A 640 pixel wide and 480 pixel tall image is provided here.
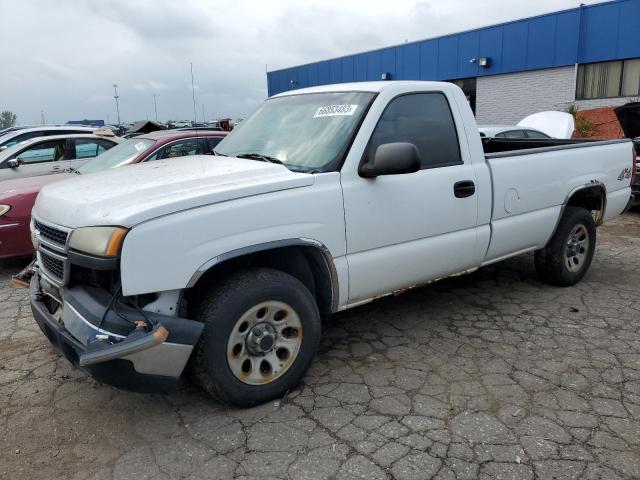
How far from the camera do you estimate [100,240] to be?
2.57m

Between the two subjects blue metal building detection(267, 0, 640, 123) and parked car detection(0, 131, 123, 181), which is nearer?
parked car detection(0, 131, 123, 181)

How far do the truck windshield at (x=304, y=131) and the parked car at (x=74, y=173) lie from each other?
1108 mm

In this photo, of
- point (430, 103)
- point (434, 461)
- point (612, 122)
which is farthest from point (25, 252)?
point (612, 122)

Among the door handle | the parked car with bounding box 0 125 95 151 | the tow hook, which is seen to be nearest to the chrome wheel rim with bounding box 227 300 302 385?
the tow hook

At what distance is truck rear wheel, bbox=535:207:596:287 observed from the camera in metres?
4.92

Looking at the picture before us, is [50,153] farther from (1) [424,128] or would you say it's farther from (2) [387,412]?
(2) [387,412]

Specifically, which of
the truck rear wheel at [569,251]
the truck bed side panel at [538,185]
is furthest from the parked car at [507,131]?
the truck rear wheel at [569,251]

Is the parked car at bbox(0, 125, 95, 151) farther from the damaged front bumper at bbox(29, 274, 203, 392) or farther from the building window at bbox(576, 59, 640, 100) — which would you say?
the building window at bbox(576, 59, 640, 100)

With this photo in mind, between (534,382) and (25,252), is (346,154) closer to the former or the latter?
(534,382)

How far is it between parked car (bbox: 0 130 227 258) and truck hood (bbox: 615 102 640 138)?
5793 mm

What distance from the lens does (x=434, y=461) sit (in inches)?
103

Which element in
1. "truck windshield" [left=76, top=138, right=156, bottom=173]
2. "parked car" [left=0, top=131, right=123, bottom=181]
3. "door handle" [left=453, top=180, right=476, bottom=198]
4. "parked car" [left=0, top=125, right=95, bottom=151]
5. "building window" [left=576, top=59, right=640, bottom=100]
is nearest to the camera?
"door handle" [left=453, top=180, right=476, bottom=198]

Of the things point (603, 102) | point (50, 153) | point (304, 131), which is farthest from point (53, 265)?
point (603, 102)

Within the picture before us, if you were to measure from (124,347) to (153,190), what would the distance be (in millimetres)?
873
